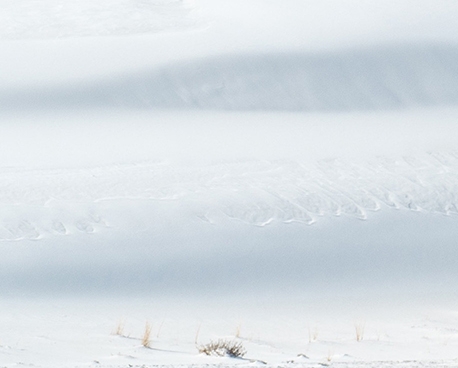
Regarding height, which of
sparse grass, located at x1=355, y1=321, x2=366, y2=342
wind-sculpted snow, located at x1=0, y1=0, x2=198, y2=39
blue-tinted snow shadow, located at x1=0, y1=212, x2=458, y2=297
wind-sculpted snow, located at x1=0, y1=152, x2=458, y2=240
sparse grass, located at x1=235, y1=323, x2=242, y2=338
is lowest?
sparse grass, located at x1=235, y1=323, x2=242, y2=338

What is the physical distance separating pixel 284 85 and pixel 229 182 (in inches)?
118

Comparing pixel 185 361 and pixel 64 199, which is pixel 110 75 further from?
pixel 185 361

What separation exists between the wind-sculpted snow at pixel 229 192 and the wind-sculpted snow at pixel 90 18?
14.6 feet

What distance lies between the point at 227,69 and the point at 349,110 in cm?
186

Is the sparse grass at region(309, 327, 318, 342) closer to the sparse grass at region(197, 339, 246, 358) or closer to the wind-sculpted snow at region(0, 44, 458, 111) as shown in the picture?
the sparse grass at region(197, 339, 246, 358)

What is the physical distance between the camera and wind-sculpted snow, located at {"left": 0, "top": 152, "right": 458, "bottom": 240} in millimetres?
8828

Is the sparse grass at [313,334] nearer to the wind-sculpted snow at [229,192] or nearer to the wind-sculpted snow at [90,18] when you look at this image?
the wind-sculpted snow at [229,192]

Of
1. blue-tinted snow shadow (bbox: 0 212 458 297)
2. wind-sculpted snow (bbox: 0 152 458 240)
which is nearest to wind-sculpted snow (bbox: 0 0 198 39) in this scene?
wind-sculpted snow (bbox: 0 152 458 240)

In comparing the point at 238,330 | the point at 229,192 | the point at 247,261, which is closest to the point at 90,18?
the point at 229,192

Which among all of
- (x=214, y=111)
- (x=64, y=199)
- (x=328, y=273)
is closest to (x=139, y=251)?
(x=64, y=199)

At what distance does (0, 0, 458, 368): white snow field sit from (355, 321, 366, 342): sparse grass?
29mm

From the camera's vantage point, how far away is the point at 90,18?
559 inches

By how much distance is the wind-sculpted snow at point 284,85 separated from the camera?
1183 centimetres

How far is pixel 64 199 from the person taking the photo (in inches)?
356
